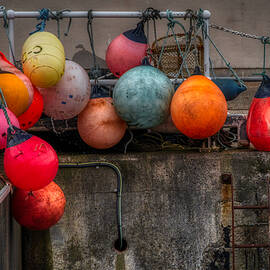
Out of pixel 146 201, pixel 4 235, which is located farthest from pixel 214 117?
pixel 4 235

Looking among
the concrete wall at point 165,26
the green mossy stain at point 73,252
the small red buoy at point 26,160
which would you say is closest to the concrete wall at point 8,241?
the small red buoy at point 26,160

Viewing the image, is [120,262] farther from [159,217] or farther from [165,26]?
[165,26]

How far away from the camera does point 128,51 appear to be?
4320 millimetres

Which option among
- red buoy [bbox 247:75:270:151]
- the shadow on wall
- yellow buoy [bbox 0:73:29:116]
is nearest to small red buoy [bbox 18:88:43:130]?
yellow buoy [bbox 0:73:29:116]

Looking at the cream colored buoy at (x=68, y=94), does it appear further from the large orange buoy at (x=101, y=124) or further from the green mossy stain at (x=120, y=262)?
the green mossy stain at (x=120, y=262)

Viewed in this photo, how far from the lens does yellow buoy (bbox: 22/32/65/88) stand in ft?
11.4

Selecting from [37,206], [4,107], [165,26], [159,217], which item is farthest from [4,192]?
[165,26]

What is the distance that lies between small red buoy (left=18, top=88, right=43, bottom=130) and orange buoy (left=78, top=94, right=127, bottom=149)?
0.52 m

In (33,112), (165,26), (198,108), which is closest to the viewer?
(198,108)

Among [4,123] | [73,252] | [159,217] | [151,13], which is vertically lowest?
[73,252]

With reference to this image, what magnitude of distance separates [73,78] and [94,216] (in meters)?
1.48

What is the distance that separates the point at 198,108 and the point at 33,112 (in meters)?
1.59

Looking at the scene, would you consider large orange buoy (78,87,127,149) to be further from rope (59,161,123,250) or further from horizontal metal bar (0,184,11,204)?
horizontal metal bar (0,184,11,204)

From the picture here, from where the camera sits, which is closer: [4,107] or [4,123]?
[4,107]
